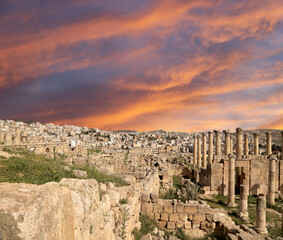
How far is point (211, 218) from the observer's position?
43.1 feet

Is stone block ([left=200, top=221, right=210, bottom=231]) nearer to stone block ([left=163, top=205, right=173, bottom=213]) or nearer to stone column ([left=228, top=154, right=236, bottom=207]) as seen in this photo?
stone block ([left=163, top=205, right=173, bottom=213])

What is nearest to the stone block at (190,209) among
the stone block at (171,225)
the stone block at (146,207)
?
the stone block at (171,225)

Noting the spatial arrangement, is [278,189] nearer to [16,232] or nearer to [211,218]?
[211,218]

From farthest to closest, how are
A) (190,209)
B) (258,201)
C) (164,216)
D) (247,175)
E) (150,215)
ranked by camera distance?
(247,175), (258,201), (190,209), (164,216), (150,215)

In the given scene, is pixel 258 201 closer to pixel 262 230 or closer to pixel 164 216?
pixel 262 230

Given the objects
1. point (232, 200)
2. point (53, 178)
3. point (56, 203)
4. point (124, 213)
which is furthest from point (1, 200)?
point (232, 200)

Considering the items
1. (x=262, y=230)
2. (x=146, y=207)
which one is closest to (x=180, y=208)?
(x=146, y=207)

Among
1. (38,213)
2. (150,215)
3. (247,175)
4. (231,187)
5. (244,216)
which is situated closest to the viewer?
(38,213)

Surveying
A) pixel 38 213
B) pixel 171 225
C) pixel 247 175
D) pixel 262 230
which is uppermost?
pixel 38 213

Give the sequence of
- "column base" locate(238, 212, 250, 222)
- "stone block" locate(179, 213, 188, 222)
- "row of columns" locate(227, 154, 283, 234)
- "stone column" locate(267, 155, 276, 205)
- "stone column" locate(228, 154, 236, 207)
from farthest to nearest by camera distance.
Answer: "stone column" locate(267, 155, 276, 205), "stone column" locate(228, 154, 236, 207), "column base" locate(238, 212, 250, 222), "row of columns" locate(227, 154, 283, 234), "stone block" locate(179, 213, 188, 222)

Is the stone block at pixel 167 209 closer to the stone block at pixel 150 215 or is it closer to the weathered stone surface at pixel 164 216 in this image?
the weathered stone surface at pixel 164 216

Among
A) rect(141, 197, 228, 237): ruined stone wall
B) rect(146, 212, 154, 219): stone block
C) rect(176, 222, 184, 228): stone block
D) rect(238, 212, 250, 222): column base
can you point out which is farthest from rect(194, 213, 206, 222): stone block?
rect(238, 212, 250, 222): column base

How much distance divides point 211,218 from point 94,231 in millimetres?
9567

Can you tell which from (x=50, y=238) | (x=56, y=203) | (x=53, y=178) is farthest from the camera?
(x=53, y=178)
